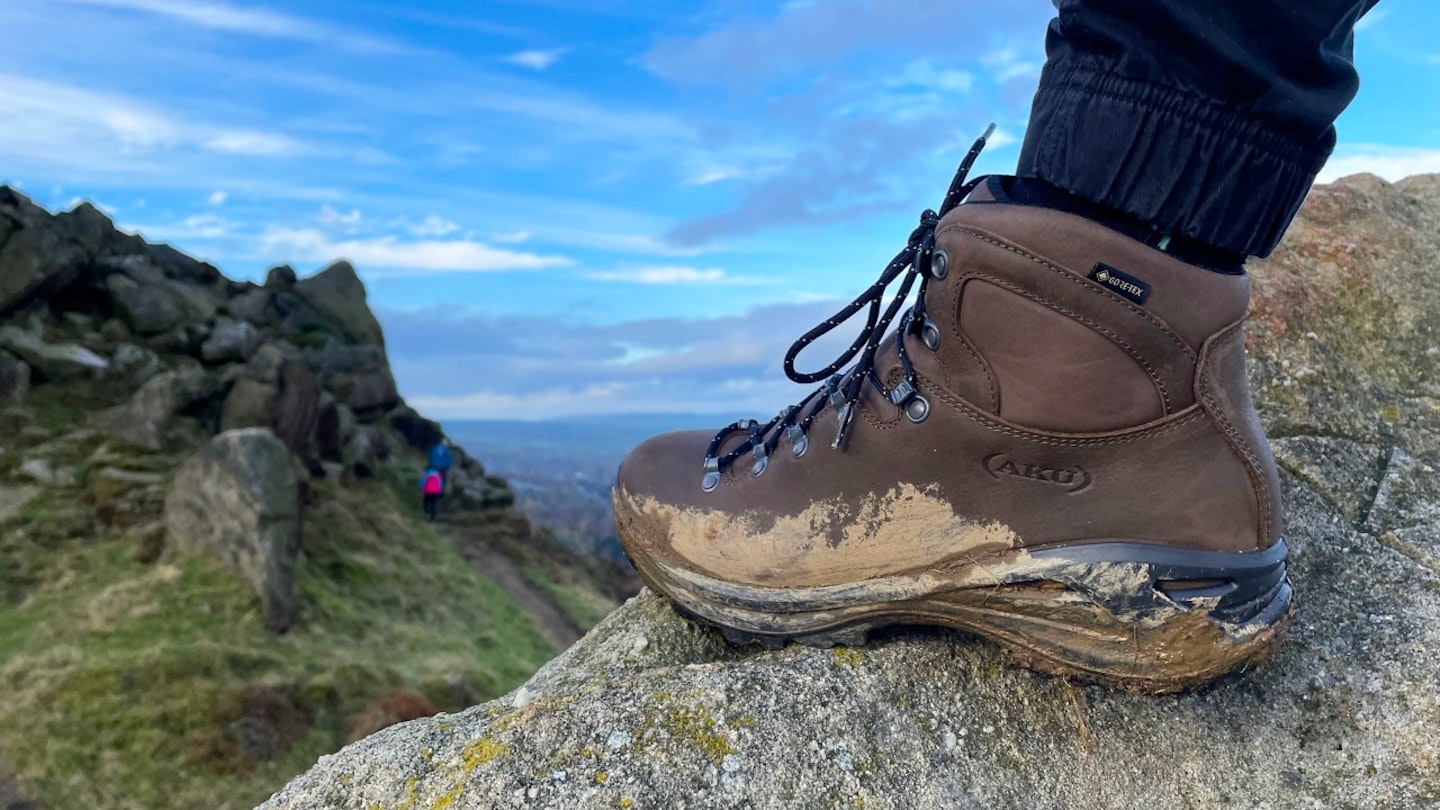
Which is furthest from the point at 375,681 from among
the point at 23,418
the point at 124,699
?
the point at 23,418

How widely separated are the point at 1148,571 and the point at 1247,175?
→ 2.39 ft

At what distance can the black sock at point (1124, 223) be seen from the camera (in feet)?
6.02

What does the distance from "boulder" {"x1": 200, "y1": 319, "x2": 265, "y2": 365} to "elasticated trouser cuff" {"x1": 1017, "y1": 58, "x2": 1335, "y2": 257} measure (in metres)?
15.5

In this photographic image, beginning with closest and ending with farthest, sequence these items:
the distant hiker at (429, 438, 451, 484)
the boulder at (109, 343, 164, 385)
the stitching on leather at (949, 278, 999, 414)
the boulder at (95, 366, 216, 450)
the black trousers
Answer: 1. the black trousers
2. the stitching on leather at (949, 278, 999, 414)
3. the boulder at (95, 366, 216, 450)
4. the boulder at (109, 343, 164, 385)
5. the distant hiker at (429, 438, 451, 484)

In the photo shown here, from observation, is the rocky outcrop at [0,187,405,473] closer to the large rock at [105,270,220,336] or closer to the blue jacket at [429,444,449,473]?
the large rock at [105,270,220,336]

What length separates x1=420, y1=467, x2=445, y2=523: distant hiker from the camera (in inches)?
664

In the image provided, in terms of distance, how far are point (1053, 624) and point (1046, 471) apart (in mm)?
300

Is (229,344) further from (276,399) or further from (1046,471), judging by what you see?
(1046,471)

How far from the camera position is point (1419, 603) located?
2.30 m

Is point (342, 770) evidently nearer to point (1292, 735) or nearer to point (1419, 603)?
point (1292, 735)

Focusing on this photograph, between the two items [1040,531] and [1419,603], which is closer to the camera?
[1040,531]

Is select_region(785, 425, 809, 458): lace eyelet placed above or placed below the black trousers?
below

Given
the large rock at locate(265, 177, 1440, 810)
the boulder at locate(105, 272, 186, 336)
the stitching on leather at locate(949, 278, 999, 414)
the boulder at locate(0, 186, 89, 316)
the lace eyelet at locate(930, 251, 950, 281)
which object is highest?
the boulder at locate(0, 186, 89, 316)

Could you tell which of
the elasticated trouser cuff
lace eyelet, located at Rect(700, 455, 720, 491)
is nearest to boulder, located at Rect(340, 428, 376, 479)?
lace eyelet, located at Rect(700, 455, 720, 491)
